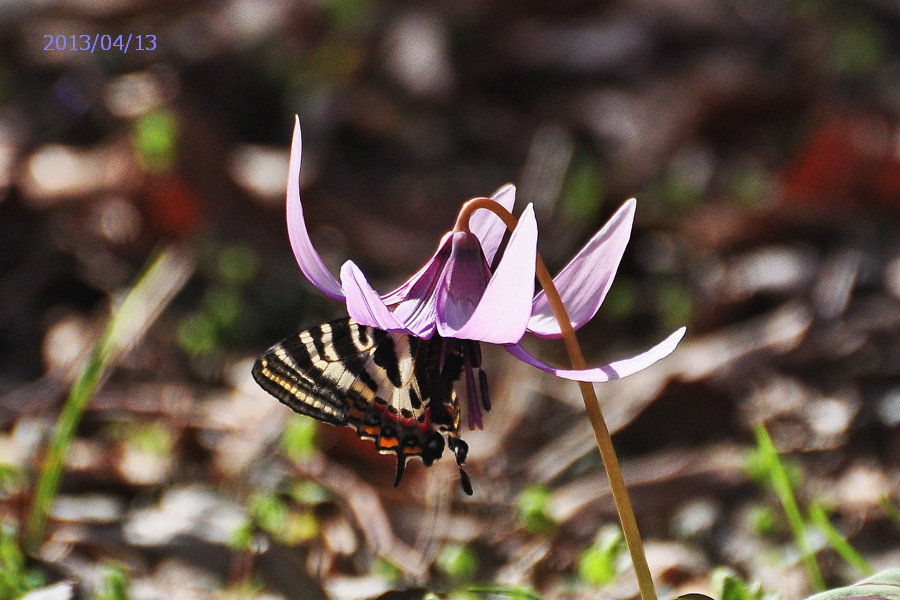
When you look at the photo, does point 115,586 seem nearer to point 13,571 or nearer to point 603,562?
point 13,571

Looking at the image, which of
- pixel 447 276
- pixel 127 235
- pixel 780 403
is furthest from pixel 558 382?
pixel 127 235

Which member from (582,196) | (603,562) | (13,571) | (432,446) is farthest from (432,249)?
(432,446)

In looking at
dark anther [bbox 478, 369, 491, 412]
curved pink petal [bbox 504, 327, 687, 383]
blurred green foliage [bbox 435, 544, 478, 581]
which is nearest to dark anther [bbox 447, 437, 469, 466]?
dark anther [bbox 478, 369, 491, 412]

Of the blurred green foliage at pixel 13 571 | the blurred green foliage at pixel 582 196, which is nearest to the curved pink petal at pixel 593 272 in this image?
the blurred green foliage at pixel 13 571

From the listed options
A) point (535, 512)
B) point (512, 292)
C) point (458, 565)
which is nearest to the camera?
point (512, 292)

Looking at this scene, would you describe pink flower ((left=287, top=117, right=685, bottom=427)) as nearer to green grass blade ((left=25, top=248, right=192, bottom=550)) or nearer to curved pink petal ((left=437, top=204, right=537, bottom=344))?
curved pink petal ((left=437, top=204, right=537, bottom=344))

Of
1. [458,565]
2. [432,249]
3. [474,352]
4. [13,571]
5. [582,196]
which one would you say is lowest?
[13,571]
